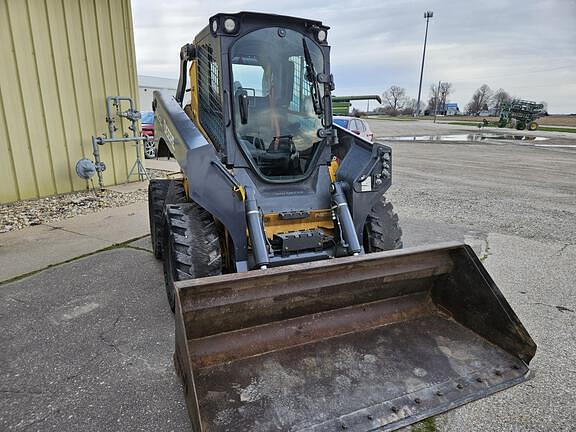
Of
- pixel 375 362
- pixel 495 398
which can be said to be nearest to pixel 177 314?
pixel 375 362

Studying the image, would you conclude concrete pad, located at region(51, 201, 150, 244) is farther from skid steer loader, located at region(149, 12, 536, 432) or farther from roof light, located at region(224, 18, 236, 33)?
roof light, located at region(224, 18, 236, 33)

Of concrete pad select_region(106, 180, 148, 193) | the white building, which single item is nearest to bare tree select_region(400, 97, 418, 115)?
the white building

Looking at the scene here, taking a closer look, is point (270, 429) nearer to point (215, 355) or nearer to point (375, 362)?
point (215, 355)

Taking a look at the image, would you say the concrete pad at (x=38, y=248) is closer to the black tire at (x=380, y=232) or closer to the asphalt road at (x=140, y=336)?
the asphalt road at (x=140, y=336)

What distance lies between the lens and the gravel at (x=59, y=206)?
5.97 meters

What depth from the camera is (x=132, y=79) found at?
8.43 metres

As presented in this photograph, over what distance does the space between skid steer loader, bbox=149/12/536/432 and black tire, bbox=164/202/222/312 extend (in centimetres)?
1

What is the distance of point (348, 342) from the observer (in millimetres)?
2543

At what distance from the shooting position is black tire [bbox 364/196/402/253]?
344cm

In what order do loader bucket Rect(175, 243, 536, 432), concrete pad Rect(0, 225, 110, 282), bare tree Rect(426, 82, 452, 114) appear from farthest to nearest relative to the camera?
1. bare tree Rect(426, 82, 452, 114)
2. concrete pad Rect(0, 225, 110, 282)
3. loader bucket Rect(175, 243, 536, 432)

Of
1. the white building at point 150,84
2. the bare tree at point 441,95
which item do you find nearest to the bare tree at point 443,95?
the bare tree at point 441,95

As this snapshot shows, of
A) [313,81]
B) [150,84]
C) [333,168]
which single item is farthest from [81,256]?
[150,84]

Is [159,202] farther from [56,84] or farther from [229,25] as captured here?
[56,84]

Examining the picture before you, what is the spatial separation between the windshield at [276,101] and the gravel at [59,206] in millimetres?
4396
